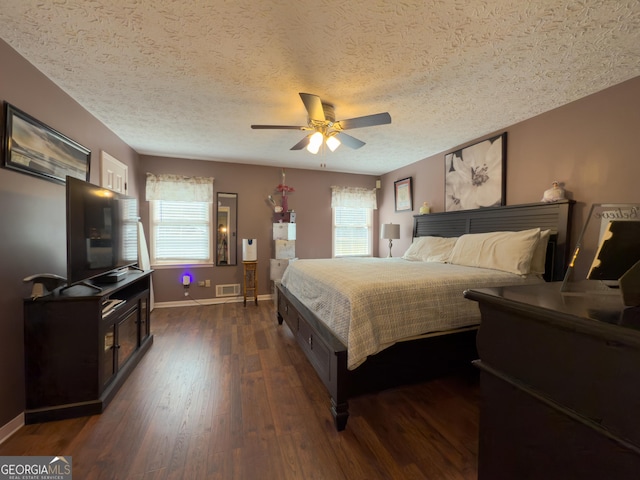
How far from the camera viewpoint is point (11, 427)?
1.53m

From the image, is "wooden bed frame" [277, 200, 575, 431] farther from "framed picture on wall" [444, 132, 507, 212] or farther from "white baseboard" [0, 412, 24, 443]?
"white baseboard" [0, 412, 24, 443]

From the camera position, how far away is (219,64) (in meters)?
1.83

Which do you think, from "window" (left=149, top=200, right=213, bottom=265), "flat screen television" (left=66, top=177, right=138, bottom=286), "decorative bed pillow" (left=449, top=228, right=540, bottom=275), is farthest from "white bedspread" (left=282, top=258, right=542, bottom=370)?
"window" (left=149, top=200, right=213, bottom=265)

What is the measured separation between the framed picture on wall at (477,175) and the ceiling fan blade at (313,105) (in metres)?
2.25

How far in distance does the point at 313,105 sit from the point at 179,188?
3.05 m

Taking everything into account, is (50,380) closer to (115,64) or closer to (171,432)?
(171,432)

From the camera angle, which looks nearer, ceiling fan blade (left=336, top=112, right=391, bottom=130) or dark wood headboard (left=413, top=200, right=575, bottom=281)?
ceiling fan blade (left=336, top=112, right=391, bottom=130)

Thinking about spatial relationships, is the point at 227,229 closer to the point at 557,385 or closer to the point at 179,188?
the point at 179,188

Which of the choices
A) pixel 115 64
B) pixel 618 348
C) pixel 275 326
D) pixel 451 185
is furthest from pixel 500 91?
pixel 275 326

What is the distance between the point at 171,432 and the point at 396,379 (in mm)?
1485

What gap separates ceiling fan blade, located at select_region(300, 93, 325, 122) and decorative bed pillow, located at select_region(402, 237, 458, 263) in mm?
2160

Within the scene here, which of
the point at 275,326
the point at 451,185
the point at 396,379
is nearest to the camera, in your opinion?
the point at 396,379

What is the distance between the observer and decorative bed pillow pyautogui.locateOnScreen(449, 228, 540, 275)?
2.30 metres

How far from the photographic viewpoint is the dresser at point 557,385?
0.50 m
